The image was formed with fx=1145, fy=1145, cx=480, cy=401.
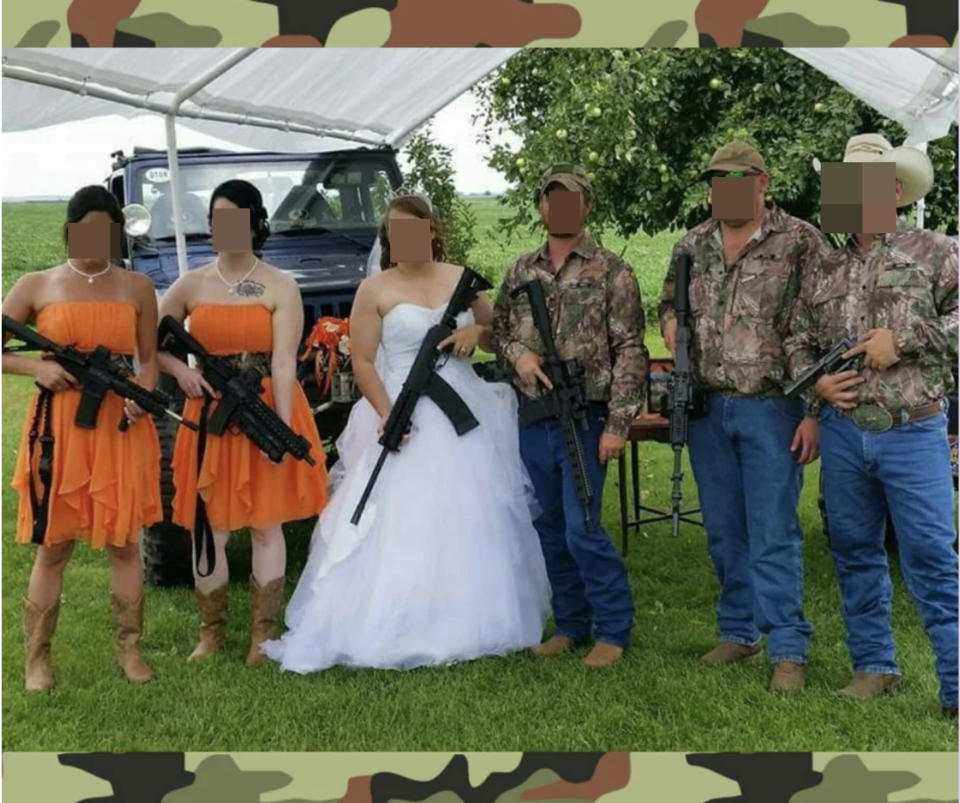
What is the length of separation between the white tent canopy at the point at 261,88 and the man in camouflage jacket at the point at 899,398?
285 centimetres

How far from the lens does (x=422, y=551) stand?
483 cm

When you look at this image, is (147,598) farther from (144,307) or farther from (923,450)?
(923,450)

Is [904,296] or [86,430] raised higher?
[904,296]

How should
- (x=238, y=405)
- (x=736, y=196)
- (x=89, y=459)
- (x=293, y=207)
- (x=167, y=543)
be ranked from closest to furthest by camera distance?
(x=736, y=196), (x=89, y=459), (x=238, y=405), (x=167, y=543), (x=293, y=207)

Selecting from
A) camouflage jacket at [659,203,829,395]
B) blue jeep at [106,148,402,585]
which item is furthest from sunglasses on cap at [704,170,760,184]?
blue jeep at [106,148,402,585]

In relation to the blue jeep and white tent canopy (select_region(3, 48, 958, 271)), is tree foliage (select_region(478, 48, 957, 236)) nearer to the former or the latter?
white tent canopy (select_region(3, 48, 958, 271))

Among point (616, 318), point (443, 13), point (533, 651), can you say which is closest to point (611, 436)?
point (616, 318)

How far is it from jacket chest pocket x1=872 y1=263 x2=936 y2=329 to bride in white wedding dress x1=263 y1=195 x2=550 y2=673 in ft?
5.54

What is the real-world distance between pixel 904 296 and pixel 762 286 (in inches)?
22.5

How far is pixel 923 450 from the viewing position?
12.3ft

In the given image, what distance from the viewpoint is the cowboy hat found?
154 inches

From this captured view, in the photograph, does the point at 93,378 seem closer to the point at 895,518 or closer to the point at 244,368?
the point at 244,368

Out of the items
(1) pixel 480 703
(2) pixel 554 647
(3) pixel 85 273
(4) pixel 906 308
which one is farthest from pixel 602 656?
(3) pixel 85 273

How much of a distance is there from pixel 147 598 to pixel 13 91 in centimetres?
256
